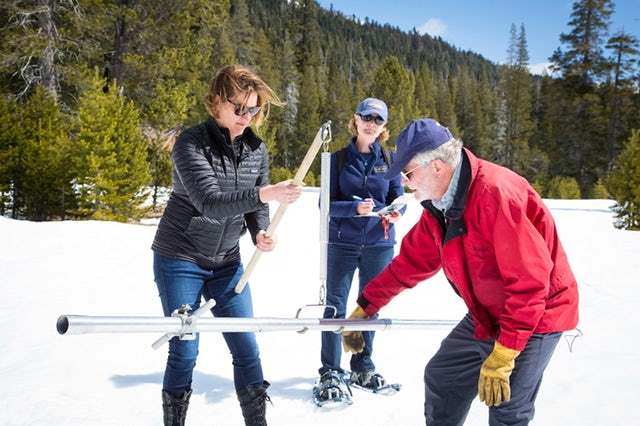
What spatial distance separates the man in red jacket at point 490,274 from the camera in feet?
6.28

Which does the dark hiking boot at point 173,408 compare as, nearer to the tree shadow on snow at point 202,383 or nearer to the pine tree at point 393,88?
the tree shadow on snow at point 202,383

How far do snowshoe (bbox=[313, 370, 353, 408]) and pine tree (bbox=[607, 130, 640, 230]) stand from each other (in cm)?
1497

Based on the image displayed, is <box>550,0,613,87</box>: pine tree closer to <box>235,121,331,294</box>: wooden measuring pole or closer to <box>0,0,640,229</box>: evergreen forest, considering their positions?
<box>0,0,640,229</box>: evergreen forest

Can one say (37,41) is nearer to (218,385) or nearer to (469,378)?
(218,385)

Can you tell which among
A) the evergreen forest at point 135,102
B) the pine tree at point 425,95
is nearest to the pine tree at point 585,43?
the evergreen forest at point 135,102

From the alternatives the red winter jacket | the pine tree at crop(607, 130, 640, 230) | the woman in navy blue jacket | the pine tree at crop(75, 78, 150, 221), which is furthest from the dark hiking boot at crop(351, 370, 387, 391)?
the pine tree at crop(607, 130, 640, 230)

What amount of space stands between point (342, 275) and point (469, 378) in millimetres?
1628

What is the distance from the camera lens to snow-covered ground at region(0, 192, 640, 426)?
3.58 meters

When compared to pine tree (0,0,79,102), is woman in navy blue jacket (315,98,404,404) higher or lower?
lower

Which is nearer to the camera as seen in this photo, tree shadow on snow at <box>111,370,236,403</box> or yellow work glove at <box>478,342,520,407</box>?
yellow work glove at <box>478,342,520,407</box>

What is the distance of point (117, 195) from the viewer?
14.2 m

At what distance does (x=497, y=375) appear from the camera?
1950mm

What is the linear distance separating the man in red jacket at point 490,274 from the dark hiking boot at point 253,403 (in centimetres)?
93


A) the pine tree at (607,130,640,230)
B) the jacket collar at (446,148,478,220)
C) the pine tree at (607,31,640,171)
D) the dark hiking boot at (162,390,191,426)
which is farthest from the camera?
the pine tree at (607,31,640,171)
